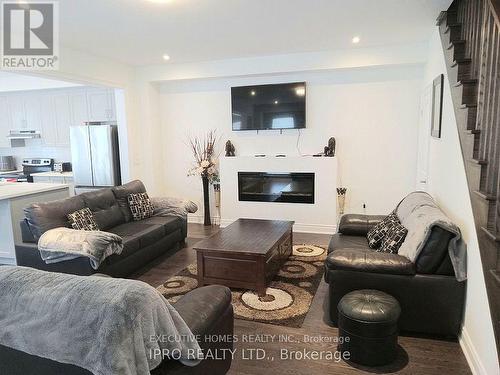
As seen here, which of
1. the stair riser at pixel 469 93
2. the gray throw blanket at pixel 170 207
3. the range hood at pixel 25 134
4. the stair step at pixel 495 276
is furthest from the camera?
the range hood at pixel 25 134

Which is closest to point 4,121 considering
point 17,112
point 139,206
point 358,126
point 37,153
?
point 17,112

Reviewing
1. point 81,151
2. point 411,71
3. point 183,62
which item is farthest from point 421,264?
point 81,151

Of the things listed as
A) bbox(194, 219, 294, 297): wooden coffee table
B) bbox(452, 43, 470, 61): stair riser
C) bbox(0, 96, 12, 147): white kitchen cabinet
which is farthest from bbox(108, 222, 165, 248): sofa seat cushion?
bbox(0, 96, 12, 147): white kitchen cabinet

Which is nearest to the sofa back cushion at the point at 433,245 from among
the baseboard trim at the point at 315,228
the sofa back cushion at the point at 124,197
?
the baseboard trim at the point at 315,228

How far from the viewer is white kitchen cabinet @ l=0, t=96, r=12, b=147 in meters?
7.40

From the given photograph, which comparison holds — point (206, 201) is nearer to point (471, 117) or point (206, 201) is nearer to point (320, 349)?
point (320, 349)

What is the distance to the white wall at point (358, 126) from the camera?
203 inches

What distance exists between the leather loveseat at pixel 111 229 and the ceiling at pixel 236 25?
1879 mm

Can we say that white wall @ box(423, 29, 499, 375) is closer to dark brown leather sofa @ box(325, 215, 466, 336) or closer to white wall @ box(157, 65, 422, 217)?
dark brown leather sofa @ box(325, 215, 466, 336)

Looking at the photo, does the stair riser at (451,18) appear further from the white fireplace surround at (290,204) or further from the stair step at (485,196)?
the white fireplace surround at (290,204)

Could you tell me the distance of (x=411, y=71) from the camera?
5031 mm

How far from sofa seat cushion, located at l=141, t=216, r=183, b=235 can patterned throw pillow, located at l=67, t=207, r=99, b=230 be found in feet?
2.45

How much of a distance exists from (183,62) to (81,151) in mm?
2347

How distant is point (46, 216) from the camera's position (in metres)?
3.45
